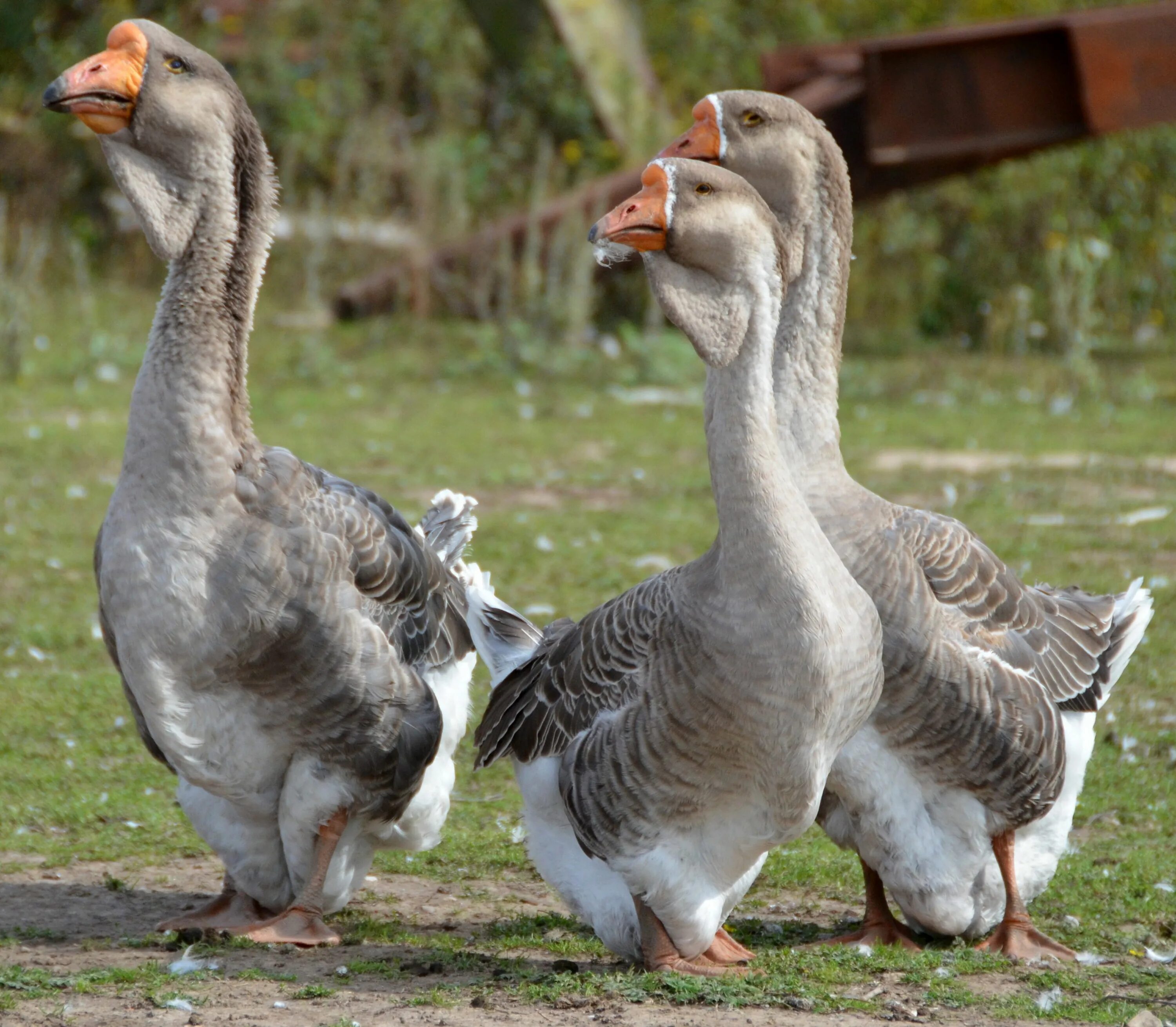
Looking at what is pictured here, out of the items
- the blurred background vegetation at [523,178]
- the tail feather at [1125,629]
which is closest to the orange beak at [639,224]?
the tail feather at [1125,629]

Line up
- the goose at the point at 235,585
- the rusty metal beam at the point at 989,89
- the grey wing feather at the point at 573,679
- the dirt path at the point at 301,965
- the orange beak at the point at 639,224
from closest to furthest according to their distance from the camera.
A: the orange beak at the point at 639,224 < the dirt path at the point at 301,965 < the grey wing feather at the point at 573,679 < the goose at the point at 235,585 < the rusty metal beam at the point at 989,89

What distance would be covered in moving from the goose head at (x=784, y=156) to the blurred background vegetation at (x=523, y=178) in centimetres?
874

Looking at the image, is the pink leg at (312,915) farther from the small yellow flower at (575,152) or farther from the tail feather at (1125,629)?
the small yellow flower at (575,152)

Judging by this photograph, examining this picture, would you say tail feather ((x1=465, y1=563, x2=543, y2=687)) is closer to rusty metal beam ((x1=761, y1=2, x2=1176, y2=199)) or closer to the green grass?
the green grass

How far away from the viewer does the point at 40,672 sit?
21.8 feet

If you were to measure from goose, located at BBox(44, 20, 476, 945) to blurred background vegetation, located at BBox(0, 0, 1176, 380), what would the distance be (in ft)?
30.0

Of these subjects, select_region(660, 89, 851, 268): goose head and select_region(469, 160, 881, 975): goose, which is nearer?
select_region(469, 160, 881, 975): goose

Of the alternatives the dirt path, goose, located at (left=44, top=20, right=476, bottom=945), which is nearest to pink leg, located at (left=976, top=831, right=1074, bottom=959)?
the dirt path

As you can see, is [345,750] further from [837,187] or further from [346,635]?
[837,187]

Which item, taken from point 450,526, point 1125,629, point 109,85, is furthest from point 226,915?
point 1125,629

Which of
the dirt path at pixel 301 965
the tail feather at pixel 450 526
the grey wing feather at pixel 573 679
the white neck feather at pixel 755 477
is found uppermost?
the white neck feather at pixel 755 477

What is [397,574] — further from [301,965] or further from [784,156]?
[784,156]

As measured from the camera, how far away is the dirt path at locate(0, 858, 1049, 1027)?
12.2ft

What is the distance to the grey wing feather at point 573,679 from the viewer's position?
3996 millimetres
